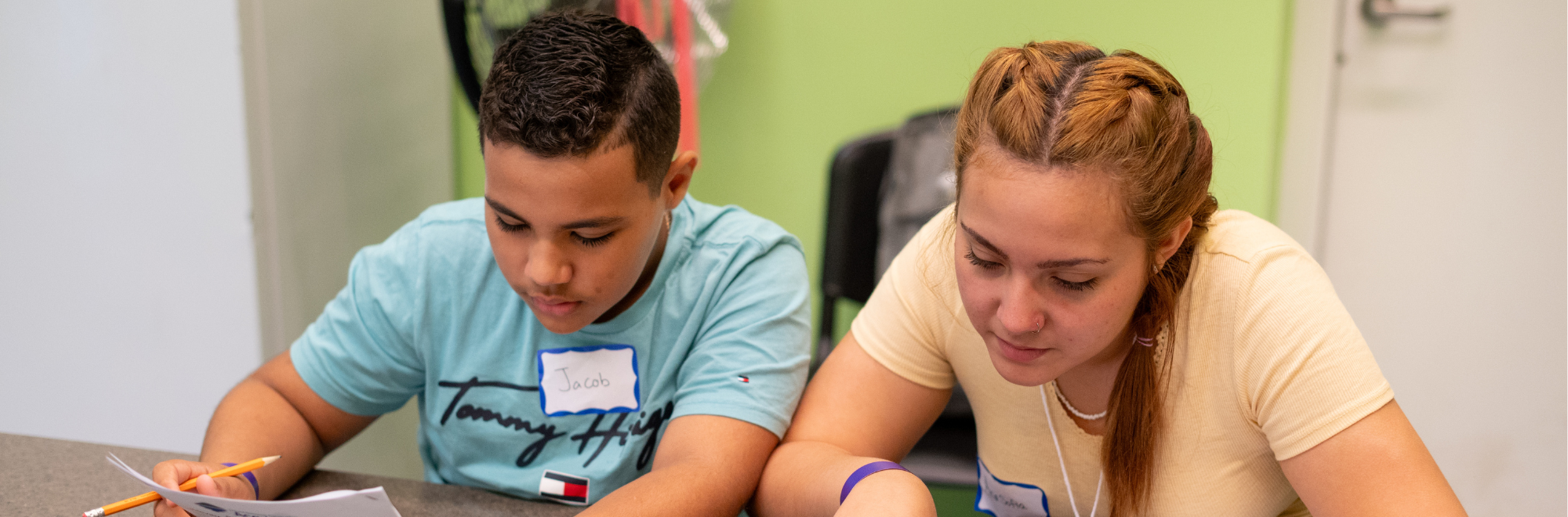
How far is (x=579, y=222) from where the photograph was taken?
855mm

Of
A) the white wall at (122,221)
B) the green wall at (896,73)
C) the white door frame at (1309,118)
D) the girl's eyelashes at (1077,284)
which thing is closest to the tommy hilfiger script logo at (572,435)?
the girl's eyelashes at (1077,284)

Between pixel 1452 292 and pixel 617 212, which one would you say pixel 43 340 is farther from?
pixel 1452 292

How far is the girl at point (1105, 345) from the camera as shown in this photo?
71cm

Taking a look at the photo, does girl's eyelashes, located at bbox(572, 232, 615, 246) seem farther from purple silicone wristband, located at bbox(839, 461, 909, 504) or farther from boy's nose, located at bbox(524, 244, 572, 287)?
purple silicone wristband, located at bbox(839, 461, 909, 504)

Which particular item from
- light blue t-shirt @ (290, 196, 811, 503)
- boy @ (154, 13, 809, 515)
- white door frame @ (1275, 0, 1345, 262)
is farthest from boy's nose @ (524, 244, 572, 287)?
white door frame @ (1275, 0, 1345, 262)

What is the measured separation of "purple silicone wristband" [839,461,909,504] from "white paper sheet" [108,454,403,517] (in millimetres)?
355

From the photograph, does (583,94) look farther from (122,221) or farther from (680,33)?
(122,221)

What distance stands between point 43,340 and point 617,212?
1.28 m

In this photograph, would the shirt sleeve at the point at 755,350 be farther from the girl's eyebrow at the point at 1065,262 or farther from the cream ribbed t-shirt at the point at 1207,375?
the girl's eyebrow at the point at 1065,262

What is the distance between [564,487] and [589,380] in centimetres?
11

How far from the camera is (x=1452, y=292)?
5.96 feet

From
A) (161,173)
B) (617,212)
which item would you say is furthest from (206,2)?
(617,212)

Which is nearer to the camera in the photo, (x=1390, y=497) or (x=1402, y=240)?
(x=1390, y=497)

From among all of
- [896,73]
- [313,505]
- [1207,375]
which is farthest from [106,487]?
[896,73]
